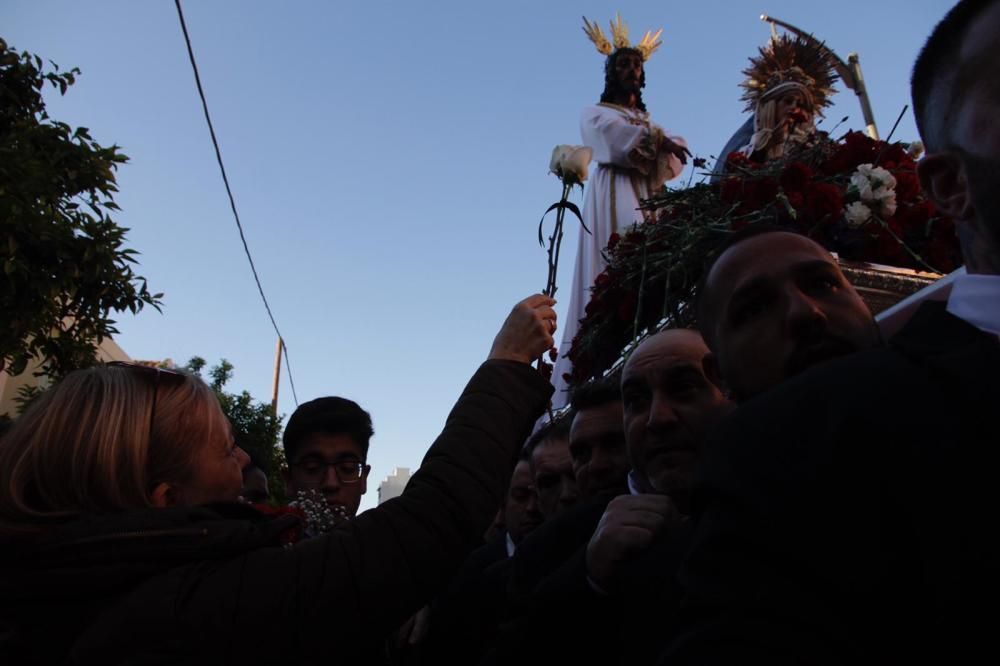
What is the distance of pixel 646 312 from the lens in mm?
3213

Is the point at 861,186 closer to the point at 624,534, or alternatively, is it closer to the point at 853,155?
the point at 853,155

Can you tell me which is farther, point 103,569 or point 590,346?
point 590,346

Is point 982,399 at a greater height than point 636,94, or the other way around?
point 636,94

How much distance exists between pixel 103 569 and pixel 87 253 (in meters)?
4.64

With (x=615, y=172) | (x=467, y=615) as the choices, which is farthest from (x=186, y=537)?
(x=615, y=172)

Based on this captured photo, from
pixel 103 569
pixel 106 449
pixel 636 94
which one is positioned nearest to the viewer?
pixel 103 569

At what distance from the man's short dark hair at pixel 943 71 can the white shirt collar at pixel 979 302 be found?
0.29 m

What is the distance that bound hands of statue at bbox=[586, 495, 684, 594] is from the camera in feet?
5.65

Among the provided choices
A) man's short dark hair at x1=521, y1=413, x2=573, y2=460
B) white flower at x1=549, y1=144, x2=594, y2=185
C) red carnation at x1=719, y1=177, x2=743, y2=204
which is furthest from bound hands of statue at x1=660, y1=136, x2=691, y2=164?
white flower at x1=549, y1=144, x2=594, y2=185

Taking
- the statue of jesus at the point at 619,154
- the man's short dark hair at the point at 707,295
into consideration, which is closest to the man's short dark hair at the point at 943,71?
the man's short dark hair at the point at 707,295

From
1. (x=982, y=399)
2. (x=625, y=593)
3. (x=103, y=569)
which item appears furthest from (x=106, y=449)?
(x=982, y=399)

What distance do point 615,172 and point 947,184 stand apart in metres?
5.62

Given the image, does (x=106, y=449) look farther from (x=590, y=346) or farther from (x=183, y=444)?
(x=590, y=346)

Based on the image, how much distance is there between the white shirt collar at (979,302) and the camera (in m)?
1.03
